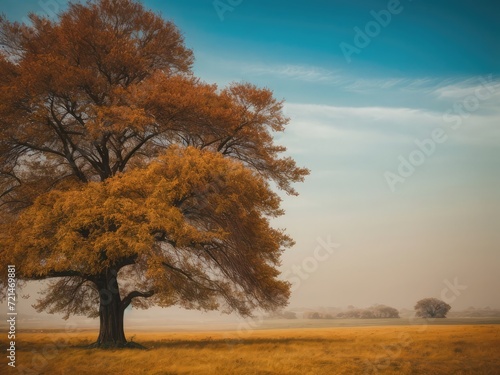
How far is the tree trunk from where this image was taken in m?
20.5

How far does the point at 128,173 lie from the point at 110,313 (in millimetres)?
7168

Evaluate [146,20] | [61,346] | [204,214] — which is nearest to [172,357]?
[204,214]

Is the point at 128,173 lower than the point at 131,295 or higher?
higher

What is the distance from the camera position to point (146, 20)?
73.5 feet

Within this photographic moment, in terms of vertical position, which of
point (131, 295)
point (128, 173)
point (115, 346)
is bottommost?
point (115, 346)

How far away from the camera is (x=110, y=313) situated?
2094cm

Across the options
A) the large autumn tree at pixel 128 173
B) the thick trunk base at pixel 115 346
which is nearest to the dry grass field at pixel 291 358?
the thick trunk base at pixel 115 346

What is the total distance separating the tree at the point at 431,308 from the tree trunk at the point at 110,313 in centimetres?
3859

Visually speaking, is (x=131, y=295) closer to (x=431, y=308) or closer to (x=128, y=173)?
(x=128, y=173)

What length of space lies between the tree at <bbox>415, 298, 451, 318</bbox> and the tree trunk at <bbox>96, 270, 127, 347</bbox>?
127 feet

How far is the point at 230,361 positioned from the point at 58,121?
13178mm

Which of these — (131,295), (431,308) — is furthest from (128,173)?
(431,308)

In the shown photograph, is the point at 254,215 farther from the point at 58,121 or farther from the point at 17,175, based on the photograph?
the point at 17,175

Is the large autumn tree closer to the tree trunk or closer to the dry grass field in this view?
the tree trunk
